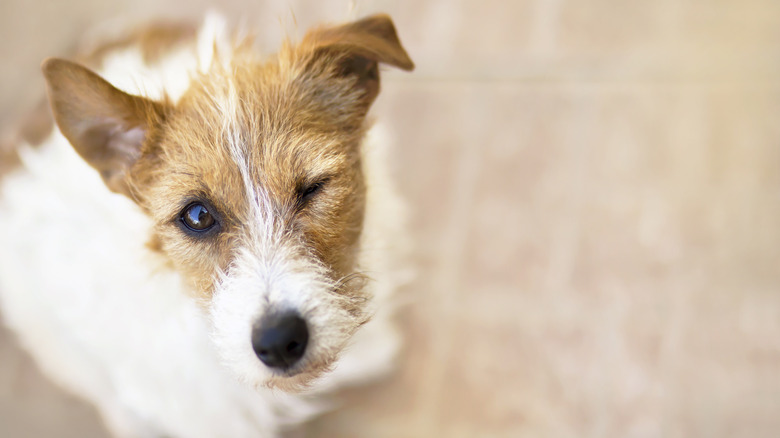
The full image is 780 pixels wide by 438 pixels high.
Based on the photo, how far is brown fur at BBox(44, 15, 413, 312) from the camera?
5.46ft

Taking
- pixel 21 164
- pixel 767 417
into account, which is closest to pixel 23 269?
pixel 21 164

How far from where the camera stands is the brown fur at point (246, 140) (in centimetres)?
167

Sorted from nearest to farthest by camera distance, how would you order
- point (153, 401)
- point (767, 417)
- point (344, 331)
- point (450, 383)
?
1. point (344, 331)
2. point (153, 401)
3. point (767, 417)
4. point (450, 383)

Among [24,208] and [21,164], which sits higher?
[21,164]

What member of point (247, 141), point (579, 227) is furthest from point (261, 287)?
point (579, 227)

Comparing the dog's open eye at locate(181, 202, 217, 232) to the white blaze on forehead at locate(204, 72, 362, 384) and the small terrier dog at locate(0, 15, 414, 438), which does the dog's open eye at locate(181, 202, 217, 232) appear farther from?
the white blaze on forehead at locate(204, 72, 362, 384)

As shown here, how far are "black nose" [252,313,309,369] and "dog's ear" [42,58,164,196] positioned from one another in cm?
75

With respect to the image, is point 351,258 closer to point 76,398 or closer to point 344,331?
point 344,331

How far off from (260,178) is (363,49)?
520 mm

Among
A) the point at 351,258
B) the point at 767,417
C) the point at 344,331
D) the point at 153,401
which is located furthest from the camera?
the point at 767,417

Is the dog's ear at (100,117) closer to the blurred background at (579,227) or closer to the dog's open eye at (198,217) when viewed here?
the dog's open eye at (198,217)

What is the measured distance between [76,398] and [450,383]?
6.32ft

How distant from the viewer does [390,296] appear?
8.87ft

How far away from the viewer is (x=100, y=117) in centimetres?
175
